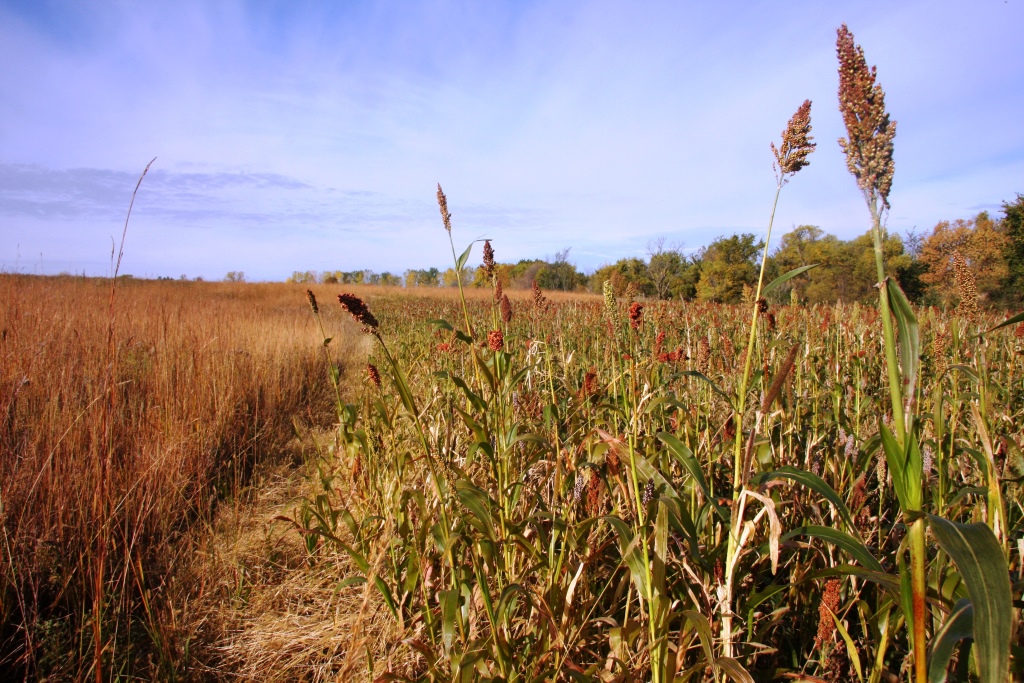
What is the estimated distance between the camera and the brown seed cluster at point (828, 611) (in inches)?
45.8

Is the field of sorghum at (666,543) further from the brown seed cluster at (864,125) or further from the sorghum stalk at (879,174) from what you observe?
the brown seed cluster at (864,125)

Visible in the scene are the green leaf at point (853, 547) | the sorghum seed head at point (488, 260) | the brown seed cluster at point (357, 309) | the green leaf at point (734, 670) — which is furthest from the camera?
the sorghum seed head at point (488, 260)

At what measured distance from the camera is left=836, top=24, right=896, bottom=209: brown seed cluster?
24.5 inches

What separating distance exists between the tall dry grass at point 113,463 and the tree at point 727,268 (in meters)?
26.2

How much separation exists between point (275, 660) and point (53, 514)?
130 cm

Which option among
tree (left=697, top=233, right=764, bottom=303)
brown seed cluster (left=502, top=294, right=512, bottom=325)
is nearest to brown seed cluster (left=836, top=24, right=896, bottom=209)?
brown seed cluster (left=502, top=294, right=512, bottom=325)

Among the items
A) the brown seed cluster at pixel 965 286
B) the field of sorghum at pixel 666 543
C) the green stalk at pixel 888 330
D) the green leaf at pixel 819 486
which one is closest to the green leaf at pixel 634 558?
the field of sorghum at pixel 666 543

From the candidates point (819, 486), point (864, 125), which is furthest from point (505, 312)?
point (864, 125)

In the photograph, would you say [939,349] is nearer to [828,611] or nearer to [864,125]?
[828,611]

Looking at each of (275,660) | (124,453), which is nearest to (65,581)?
(275,660)

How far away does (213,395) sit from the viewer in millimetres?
4008

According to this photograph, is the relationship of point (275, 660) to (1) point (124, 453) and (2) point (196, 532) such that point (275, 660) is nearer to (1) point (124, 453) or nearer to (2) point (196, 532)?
(2) point (196, 532)

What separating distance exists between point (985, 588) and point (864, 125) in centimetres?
55

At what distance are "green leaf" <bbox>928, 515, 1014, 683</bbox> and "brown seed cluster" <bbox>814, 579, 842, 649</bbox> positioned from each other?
2.42ft
